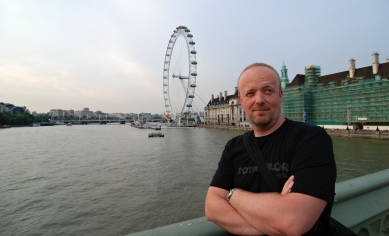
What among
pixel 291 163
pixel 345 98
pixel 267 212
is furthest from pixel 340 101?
pixel 267 212

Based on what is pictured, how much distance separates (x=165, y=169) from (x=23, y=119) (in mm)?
89865

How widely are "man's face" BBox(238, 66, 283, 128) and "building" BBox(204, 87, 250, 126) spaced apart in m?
57.9

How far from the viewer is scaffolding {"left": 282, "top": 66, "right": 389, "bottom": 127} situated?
27.5 metres

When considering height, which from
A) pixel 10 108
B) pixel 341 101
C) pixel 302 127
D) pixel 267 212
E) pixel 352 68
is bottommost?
pixel 267 212

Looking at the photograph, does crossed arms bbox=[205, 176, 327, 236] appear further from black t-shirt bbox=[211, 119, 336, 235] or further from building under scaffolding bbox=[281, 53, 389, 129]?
building under scaffolding bbox=[281, 53, 389, 129]

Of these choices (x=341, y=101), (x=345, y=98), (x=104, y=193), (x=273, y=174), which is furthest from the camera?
(x=341, y=101)

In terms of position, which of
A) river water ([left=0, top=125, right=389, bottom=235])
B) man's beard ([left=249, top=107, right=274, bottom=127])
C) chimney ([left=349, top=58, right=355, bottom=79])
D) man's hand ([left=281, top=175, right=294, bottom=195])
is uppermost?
chimney ([left=349, top=58, right=355, bottom=79])

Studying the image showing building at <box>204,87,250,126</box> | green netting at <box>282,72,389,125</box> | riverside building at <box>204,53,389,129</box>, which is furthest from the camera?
building at <box>204,87,250,126</box>

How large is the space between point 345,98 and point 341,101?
0.60 m

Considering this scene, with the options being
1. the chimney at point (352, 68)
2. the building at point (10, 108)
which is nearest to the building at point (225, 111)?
the chimney at point (352, 68)

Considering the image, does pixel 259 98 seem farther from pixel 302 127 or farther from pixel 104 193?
→ pixel 104 193

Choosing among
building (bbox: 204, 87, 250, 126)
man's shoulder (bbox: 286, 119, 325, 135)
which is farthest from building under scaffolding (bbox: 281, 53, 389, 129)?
man's shoulder (bbox: 286, 119, 325, 135)

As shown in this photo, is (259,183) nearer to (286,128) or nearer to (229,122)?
(286,128)

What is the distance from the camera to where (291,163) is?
1030mm
